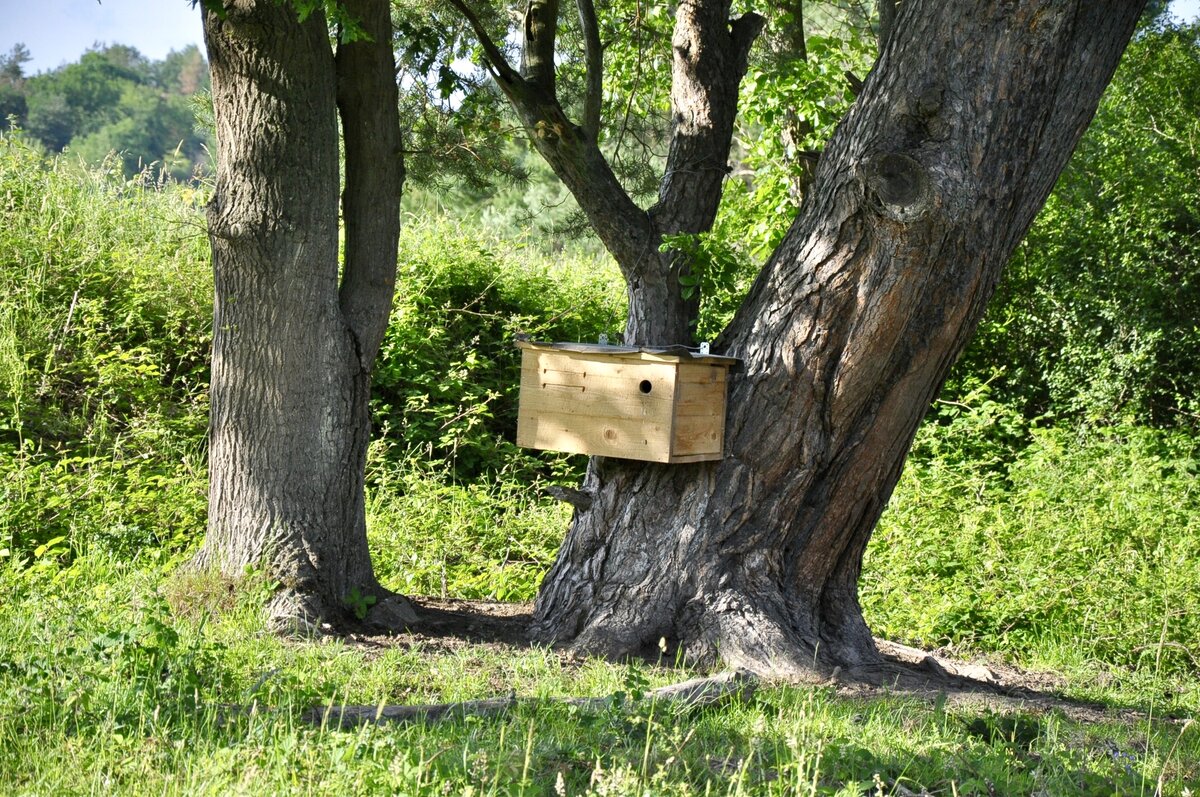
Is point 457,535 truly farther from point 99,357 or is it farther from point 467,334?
point 467,334

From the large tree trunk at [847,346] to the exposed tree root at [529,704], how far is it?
69cm

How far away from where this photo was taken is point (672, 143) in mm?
5926

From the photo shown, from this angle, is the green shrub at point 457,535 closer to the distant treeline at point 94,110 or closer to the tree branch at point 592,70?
the tree branch at point 592,70

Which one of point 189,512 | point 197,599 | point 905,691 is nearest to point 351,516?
point 197,599

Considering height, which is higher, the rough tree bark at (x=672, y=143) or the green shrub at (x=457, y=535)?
the rough tree bark at (x=672, y=143)

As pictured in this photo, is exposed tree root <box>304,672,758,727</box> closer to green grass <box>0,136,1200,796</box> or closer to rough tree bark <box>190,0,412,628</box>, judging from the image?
green grass <box>0,136,1200,796</box>

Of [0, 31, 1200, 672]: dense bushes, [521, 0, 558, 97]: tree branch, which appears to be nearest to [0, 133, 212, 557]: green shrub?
[0, 31, 1200, 672]: dense bushes

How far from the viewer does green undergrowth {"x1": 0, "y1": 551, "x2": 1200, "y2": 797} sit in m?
2.70

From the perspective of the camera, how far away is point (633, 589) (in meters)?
4.86

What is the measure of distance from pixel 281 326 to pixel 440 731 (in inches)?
92.9

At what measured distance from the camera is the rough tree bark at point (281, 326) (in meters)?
4.79

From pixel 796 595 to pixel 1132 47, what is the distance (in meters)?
8.86

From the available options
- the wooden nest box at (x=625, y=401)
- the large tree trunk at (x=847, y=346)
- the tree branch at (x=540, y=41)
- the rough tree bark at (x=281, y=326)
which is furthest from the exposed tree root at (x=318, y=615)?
the tree branch at (x=540, y=41)

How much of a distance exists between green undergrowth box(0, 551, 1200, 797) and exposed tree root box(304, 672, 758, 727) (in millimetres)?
38
